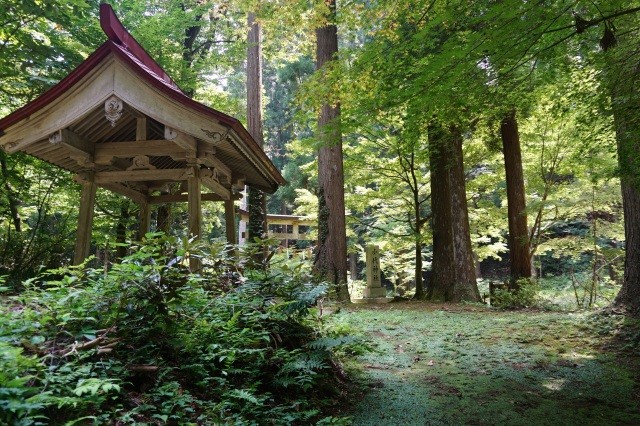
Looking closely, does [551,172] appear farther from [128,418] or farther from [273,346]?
[128,418]

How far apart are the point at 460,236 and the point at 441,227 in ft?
2.08

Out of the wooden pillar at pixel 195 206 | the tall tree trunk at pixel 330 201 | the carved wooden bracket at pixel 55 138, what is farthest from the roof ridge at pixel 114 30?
the tall tree trunk at pixel 330 201

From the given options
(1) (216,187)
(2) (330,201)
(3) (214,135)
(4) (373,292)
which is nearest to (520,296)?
(4) (373,292)

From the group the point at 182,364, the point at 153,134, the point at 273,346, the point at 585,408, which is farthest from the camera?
the point at 153,134

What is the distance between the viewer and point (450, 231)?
11.4 metres

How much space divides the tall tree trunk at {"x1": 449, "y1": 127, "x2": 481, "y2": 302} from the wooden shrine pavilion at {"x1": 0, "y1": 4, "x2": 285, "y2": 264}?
6.47 m

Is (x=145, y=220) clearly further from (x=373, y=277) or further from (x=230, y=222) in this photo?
(x=373, y=277)

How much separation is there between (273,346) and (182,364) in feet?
3.22

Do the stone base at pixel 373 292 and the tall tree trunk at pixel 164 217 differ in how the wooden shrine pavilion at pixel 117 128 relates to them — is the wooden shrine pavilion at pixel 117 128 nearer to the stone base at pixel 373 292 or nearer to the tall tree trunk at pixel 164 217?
the tall tree trunk at pixel 164 217

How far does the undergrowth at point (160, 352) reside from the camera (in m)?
2.30

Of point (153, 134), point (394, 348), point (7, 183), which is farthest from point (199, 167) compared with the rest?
point (7, 183)

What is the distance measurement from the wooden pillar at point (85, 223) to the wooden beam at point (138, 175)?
0.15 meters

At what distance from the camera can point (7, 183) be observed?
29.0 feet

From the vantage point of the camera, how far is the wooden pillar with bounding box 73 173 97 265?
568 cm
